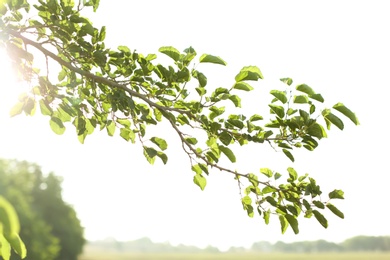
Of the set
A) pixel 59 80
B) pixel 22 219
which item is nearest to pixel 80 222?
pixel 22 219

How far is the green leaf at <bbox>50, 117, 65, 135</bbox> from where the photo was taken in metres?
6.32

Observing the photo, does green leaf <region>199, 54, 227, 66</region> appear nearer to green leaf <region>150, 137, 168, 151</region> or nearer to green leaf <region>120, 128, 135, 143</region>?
green leaf <region>150, 137, 168, 151</region>

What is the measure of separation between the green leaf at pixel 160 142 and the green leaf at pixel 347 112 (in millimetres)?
1986

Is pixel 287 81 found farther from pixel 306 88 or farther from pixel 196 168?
pixel 196 168

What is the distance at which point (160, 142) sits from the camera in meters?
5.96

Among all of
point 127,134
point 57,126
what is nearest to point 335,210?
point 127,134

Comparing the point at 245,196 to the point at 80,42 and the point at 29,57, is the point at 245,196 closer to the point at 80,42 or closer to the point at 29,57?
the point at 80,42

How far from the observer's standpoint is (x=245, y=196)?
586 cm

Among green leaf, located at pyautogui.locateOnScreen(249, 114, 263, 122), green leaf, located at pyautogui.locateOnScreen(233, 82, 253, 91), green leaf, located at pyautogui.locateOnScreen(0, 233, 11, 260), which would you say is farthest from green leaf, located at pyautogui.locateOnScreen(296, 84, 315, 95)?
green leaf, located at pyautogui.locateOnScreen(0, 233, 11, 260)

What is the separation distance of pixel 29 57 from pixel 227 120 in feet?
7.70

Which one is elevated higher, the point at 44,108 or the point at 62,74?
the point at 62,74

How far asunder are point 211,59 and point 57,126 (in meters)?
Answer: 2.29

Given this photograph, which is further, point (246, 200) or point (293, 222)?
point (246, 200)

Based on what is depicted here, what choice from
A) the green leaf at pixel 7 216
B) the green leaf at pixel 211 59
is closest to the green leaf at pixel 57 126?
the green leaf at pixel 211 59
